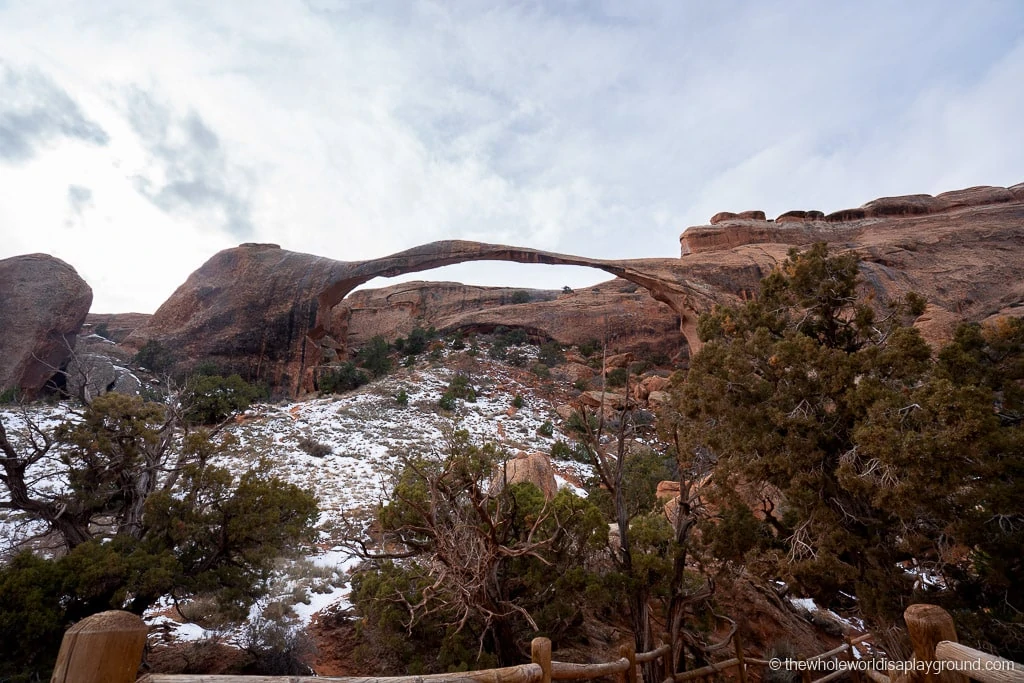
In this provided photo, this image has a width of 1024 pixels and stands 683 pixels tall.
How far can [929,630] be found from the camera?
1.93 m

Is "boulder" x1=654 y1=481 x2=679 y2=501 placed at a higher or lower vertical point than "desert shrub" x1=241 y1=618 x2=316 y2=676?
higher

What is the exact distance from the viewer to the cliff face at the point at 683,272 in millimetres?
15180

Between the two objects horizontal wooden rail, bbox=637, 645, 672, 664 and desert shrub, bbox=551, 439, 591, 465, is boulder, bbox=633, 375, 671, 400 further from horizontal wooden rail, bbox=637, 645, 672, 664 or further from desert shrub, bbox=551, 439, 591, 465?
horizontal wooden rail, bbox=637, 645, 672, 664

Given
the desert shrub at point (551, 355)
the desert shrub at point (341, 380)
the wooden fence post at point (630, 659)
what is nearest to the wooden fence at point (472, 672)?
the wooden fence post at point (630, 659)

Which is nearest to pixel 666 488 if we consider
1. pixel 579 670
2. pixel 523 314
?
pixel 579 670

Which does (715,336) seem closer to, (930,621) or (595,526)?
(595,526)

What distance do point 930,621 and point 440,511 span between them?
369 cm

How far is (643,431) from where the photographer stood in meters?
15.5

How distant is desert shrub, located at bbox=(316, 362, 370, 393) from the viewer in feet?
62.7

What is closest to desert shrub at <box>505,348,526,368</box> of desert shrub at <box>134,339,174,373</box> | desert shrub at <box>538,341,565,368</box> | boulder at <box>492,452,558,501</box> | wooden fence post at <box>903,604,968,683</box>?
desert shrub at <box>538,341,565,368</box>

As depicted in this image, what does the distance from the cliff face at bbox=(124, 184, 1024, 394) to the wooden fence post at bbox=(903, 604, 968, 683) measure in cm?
1538

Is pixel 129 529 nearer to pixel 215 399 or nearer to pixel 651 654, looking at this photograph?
pixel 651 654

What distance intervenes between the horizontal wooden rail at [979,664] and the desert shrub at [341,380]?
1913 cm

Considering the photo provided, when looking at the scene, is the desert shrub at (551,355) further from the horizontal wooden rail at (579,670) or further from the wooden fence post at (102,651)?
the wooden fence post at (102,651)
